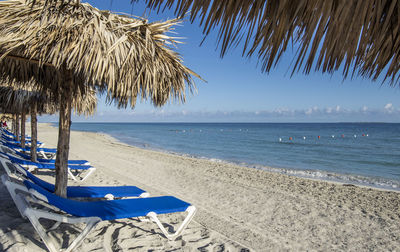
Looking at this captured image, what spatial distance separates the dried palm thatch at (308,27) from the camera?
1.01 meters

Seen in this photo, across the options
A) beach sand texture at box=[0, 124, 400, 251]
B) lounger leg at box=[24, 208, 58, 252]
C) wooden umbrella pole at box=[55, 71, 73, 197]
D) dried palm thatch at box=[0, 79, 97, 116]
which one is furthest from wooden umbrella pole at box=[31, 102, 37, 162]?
lounger leg at box=[24, 208, 58, 252]

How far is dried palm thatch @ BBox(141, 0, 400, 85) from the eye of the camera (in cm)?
101

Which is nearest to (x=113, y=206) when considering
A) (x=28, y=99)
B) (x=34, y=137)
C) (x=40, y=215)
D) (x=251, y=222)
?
(x=40, y=215)

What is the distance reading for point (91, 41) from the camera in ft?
7.64

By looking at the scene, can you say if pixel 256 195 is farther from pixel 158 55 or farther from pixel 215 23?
pixel 215 23

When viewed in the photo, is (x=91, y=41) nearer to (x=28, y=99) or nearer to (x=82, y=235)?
(x=82, y=235)

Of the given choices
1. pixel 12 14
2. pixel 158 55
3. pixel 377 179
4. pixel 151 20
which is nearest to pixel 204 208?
pixel 158 55

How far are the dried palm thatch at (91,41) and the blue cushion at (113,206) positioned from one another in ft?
4.16

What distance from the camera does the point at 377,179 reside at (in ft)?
31.2

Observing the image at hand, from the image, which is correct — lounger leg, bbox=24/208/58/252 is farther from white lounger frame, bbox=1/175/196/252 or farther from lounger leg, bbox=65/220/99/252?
lounger leg, bbox=65/220/99/252

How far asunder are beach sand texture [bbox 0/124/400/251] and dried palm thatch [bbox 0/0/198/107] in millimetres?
1782

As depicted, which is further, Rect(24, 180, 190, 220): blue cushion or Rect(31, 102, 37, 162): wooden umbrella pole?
Rect(31, 102, 37, 162): wooden umbrella pole

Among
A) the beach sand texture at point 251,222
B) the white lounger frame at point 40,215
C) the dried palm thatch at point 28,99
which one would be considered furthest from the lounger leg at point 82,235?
Answer: the dried palm thatch at point 28,99

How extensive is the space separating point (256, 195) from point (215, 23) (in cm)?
511
